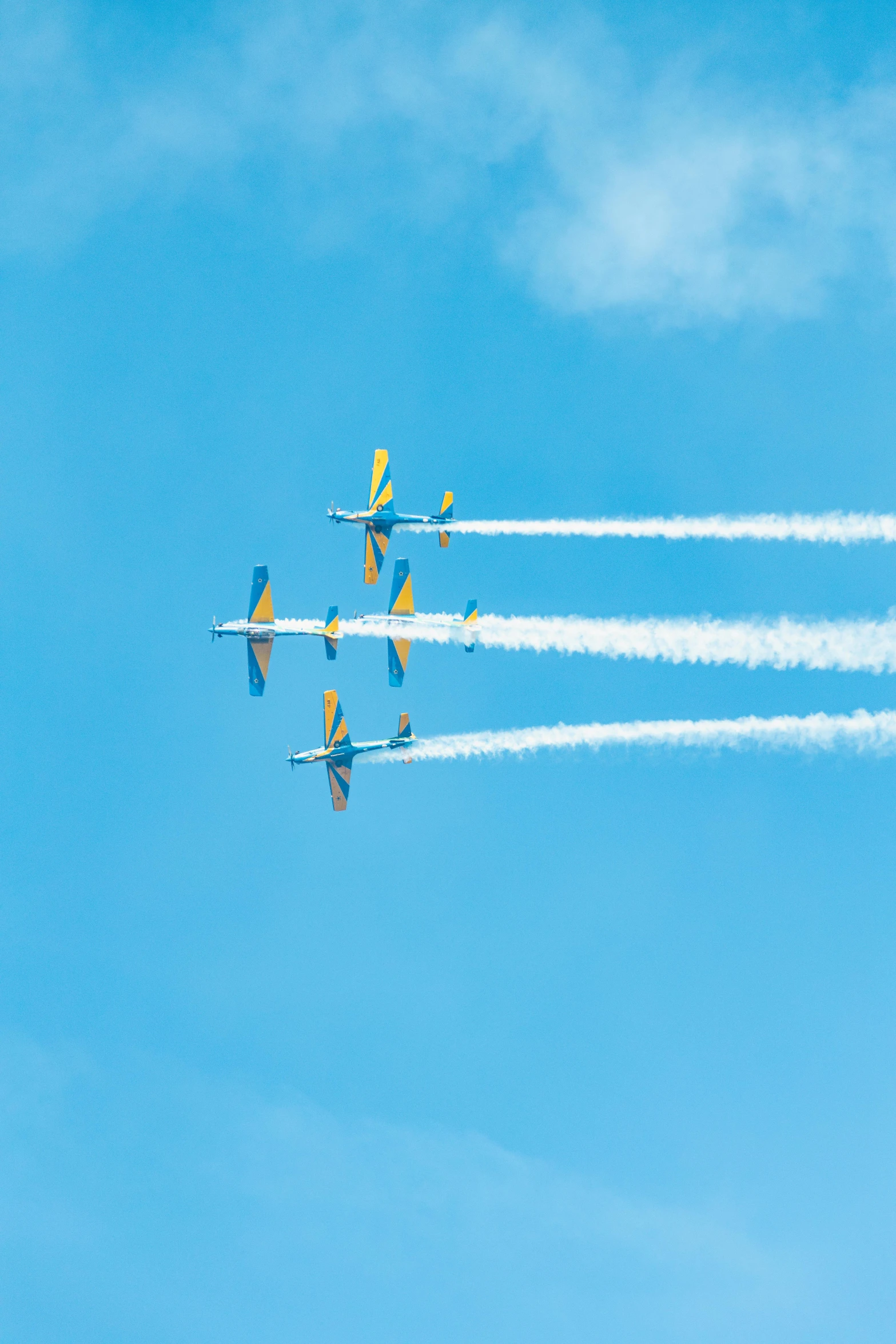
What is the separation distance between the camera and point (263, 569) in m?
56.8

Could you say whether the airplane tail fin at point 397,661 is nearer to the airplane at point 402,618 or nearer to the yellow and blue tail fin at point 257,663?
the airplane at point 402,618

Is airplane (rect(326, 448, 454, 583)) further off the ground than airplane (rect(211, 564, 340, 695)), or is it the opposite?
airplane (rect(326, 448, 454, 583))

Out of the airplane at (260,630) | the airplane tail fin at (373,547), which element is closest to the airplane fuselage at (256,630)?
the airplane at (260,630)

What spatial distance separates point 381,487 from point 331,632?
9816 mm

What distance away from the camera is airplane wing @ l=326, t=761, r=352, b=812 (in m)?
57.0

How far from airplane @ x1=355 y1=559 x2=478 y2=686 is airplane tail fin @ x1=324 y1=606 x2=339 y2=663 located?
2373 millimetres

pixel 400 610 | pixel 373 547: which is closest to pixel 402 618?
pixel 400 610

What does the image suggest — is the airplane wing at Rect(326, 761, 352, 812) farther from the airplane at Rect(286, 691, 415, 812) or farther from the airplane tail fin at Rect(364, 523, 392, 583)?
the airplane tail fin at Rect(364, 523, 392, 583)

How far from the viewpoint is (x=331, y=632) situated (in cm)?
5578

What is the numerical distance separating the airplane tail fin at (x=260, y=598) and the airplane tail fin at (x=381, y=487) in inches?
301

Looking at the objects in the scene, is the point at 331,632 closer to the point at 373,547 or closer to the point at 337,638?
the point at 337,638

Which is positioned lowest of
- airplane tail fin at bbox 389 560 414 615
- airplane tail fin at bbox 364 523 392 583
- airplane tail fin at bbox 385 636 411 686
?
airplane tail fin at bbox 385 636 411 686

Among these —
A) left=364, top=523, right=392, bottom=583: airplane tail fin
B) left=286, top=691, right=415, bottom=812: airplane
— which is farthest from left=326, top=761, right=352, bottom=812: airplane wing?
left=364, top=523, right=392, bottom=583: airplane tail fin

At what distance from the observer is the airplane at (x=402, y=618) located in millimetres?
57906
